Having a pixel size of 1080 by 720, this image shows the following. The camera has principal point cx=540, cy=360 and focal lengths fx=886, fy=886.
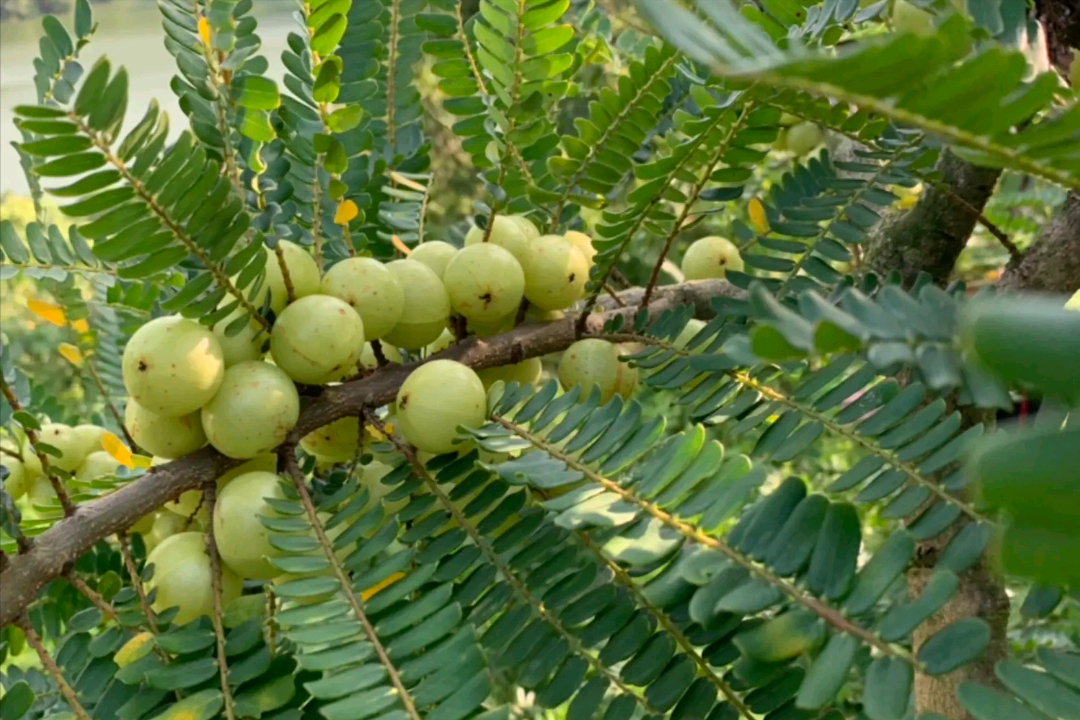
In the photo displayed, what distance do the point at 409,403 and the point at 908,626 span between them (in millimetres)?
259

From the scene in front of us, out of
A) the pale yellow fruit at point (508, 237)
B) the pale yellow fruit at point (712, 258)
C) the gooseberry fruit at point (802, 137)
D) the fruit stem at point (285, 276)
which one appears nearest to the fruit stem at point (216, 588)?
the fruit stem at point (285, 276)

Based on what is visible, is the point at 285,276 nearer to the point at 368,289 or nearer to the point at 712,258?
the point at 368,289

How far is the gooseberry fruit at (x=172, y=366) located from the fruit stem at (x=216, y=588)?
53mm

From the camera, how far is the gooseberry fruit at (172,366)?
1.38ft

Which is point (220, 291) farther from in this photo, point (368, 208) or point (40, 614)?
point (40, 614)

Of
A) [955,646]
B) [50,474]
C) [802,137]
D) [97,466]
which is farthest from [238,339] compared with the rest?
[802,137]

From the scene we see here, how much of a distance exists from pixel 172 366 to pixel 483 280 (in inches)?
6.8

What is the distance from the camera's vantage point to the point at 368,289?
469mm

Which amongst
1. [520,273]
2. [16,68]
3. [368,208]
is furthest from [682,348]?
[16,68]

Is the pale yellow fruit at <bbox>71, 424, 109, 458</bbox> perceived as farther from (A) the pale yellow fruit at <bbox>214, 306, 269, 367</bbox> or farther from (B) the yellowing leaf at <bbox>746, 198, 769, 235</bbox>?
(B) the yellowing leaf at <bbox>746, 198, 769, 235</bbox>

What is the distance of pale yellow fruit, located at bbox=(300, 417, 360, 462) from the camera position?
51 centimetres

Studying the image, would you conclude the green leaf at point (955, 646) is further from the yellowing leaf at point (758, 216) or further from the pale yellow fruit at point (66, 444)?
the pale yellow fruit at point (66, 444)

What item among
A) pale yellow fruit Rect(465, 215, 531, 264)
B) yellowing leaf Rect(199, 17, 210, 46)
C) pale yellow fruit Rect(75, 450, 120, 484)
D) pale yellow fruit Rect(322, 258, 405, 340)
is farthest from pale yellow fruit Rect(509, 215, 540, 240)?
pale yellow fruit Rect(75, 450, 120, 484)

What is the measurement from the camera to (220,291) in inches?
16.7
